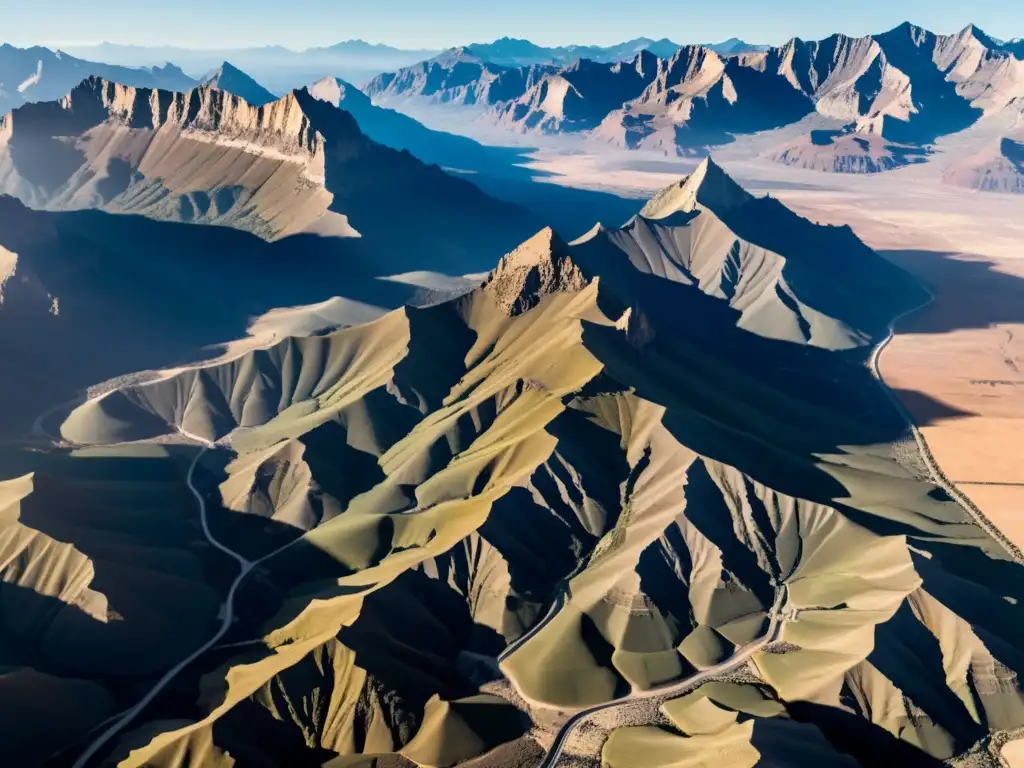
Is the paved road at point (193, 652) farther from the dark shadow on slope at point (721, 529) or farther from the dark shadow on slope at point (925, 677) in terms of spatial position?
the dark shadow on slope at point (925, 677)

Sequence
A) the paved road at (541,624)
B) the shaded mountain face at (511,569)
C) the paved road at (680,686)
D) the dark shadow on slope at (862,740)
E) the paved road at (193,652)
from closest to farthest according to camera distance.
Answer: the dark shadow on slope at (862,740)
the paved road at (680,686)
the shaded mountain face at (511,569)
the paved road at (193,652)
the paved road at (541,624)

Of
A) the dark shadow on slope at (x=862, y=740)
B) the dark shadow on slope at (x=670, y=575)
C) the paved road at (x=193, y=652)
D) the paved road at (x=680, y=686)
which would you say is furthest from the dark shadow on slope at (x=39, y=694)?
the dark shadow on slope at (x=862, y=740)

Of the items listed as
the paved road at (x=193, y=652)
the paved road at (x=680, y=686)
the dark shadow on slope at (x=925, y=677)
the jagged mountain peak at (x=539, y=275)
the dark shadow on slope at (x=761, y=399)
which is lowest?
the paved road at (x=193, y=652)

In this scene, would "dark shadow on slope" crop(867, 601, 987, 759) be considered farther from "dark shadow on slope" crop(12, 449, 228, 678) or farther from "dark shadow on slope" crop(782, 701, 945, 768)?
"dark shadow on slope" crop(12, 449, 228, 678)

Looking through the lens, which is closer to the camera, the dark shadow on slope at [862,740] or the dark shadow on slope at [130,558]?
the dark shadow on slope at [862,740]

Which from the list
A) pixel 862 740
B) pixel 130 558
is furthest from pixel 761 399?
pixel 130 558

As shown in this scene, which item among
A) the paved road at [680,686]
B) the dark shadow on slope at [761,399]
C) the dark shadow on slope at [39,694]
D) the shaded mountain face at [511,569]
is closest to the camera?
the dark shadow on slope at [39,694]

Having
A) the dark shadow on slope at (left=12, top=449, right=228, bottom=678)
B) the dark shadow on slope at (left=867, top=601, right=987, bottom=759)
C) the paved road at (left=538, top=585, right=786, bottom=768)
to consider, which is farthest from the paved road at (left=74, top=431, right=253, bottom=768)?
the dark shadow on slope at (left=867, top=601, right=987, bottom=759)

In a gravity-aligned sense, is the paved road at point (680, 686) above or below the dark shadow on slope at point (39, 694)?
above

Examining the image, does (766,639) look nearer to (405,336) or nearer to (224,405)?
(405,336)
